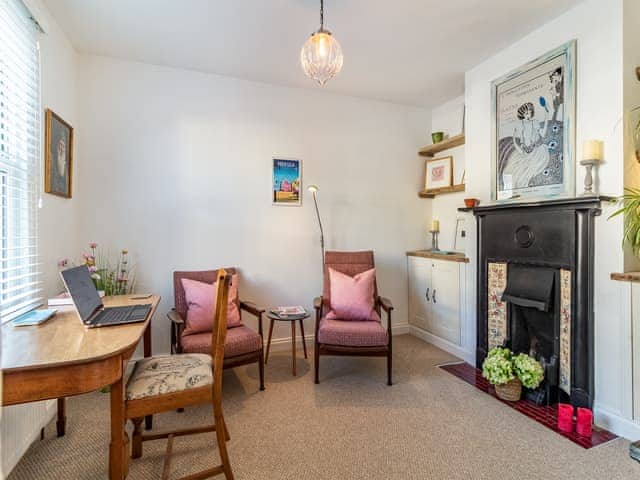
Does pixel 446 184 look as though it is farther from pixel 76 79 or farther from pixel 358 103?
pixel 76 79

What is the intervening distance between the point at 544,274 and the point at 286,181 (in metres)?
2.39

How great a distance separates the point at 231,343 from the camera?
2383mm

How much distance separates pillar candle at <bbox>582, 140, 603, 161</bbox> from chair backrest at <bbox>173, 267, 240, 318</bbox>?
268 centimetres

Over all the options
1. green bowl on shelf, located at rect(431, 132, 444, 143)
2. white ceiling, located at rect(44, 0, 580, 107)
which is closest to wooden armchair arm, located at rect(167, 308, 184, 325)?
white ceiling, located at rect(44, 0, 580, 107)

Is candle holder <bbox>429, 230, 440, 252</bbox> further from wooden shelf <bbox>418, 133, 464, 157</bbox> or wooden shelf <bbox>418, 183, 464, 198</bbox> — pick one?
wooden shelf <bbox>418, 133, 464, 157</bbox>

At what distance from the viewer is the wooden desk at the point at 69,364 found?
42.9 inches

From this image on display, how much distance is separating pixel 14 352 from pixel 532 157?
3278 mm

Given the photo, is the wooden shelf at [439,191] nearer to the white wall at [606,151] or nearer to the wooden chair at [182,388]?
the white wall at [606,151]

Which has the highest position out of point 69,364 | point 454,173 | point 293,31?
point 293,31

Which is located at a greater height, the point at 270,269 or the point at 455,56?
the point at 455,56

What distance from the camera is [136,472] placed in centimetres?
164

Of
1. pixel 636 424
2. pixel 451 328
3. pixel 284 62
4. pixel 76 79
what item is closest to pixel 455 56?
pixel 284 62

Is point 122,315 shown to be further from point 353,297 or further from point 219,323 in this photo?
point 353,297

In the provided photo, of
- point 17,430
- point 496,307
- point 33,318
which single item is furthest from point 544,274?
point 17,430
